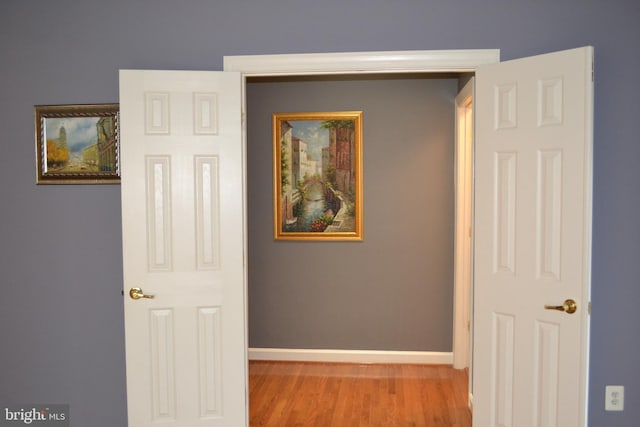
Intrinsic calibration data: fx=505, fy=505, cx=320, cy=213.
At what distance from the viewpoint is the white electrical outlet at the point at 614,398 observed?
9.14ft

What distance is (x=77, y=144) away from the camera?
121 inches

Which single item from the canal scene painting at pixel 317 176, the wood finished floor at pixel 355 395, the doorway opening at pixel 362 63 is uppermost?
the doorway opening at pixel 362 63

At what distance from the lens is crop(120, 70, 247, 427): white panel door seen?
2836 mm

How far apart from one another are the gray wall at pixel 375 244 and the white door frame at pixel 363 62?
173 centimetres

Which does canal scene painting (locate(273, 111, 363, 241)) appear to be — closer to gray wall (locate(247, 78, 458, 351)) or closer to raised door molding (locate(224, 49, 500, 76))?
gray wall (locate(247, 78, 458, 351))

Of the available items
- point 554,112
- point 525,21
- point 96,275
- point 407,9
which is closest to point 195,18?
point 407,9

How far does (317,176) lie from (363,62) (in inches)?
76.7

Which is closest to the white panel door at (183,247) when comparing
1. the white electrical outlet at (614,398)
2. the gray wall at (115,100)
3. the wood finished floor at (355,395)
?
the gray wall at (115,100)

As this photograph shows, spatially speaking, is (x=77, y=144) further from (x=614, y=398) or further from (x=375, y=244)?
(x=614, y=398)

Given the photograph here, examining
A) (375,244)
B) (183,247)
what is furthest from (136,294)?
(375,244)

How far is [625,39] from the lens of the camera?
2738 millimetres

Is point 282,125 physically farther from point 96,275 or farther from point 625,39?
point 625,39

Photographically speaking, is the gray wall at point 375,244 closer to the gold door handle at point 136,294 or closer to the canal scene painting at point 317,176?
the canal scene painting at point 317,176

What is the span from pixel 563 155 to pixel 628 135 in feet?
1.67
